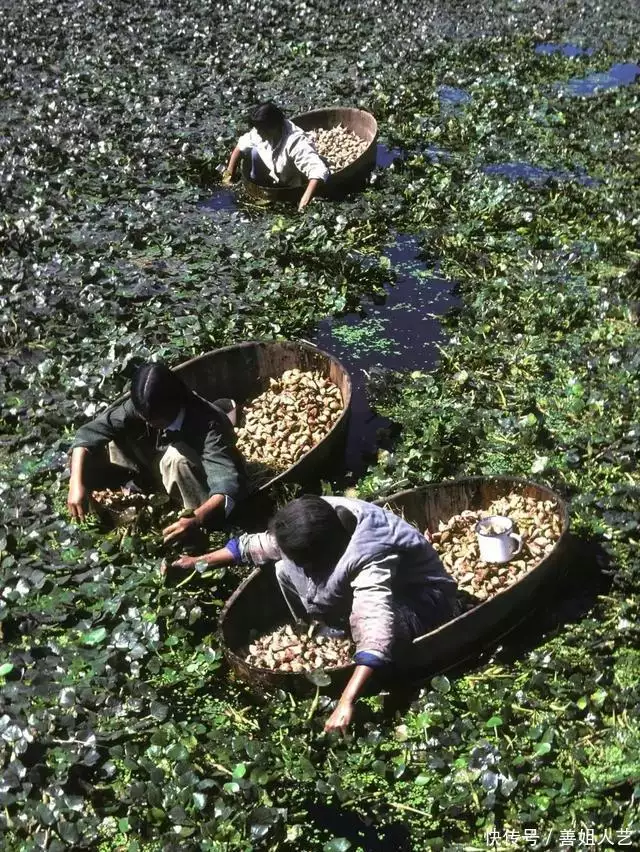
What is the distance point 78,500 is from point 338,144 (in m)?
5.98

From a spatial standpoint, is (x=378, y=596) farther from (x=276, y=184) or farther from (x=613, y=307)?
(x=276, y=184)

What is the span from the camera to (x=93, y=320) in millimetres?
6668

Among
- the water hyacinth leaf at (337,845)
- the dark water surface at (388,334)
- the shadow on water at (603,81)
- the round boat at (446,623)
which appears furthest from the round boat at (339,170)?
the water hyacinth leaf at (337,845)

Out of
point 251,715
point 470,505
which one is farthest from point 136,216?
point 251,715

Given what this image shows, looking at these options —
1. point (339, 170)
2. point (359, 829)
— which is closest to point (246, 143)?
point (339, 170)

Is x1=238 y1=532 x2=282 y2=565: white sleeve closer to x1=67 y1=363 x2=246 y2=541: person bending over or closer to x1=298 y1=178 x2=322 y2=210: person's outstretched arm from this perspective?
x1=67 y1=363 x2=246 y2=541: person bending over

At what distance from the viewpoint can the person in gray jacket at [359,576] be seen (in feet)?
11.8

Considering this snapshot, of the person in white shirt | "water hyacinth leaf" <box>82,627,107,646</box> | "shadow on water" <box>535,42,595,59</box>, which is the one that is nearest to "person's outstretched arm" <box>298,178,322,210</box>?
the person in white shirt

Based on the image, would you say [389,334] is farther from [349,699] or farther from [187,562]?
[349,699]

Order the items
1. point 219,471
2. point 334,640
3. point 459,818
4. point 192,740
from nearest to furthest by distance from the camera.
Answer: point 459,818, point 192,740, point 334,640, point 219,471

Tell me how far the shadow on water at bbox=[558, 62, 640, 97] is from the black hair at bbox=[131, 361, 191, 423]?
341 inches

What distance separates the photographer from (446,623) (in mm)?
3758

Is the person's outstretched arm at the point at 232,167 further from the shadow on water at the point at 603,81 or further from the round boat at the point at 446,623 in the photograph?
the round boat at the point at 446,623

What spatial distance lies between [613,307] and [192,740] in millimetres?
4385
